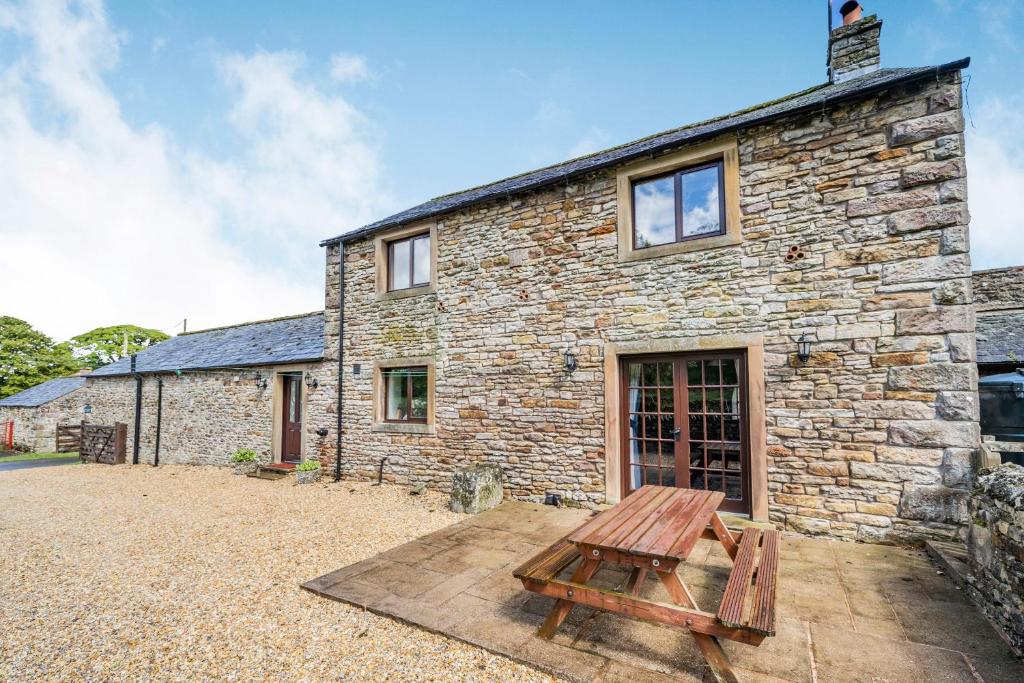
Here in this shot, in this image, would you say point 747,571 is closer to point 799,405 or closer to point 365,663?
point 365,663

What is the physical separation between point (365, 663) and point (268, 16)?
35.2ft

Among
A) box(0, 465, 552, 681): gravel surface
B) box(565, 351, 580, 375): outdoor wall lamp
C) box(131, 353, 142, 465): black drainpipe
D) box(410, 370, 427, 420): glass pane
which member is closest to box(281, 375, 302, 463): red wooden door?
box(0, 465, 552, 681): gravel surface

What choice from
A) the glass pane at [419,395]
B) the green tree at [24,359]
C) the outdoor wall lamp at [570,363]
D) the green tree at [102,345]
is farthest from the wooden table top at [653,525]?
the green tree at [102,345]

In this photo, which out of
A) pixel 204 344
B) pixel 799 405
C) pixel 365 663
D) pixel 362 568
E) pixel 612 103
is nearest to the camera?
pixel 365 663

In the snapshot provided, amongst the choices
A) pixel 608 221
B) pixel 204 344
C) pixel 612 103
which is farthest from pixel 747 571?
pixel 204 344

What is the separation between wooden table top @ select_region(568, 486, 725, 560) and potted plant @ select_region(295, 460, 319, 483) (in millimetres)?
7386

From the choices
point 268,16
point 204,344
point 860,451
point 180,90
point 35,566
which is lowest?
point 35,566

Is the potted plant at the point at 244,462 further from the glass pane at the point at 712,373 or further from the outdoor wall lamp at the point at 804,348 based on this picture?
the outdoor wall lamp at the point at 804,348

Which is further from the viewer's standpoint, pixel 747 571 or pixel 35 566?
pixel 35 566

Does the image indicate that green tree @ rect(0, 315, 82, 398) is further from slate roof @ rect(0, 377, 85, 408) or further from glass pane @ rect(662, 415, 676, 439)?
glass pane @ rect(662, 415, 676, 439)

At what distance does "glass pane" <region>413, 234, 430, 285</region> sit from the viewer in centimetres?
818

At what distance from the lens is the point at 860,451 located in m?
4.58

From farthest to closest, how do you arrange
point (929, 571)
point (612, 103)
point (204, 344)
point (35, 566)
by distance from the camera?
1. point (204, 344)
2. point (612, 103)
3. point (35, 566)
4. point (929, 571)

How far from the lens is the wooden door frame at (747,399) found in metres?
5.00
